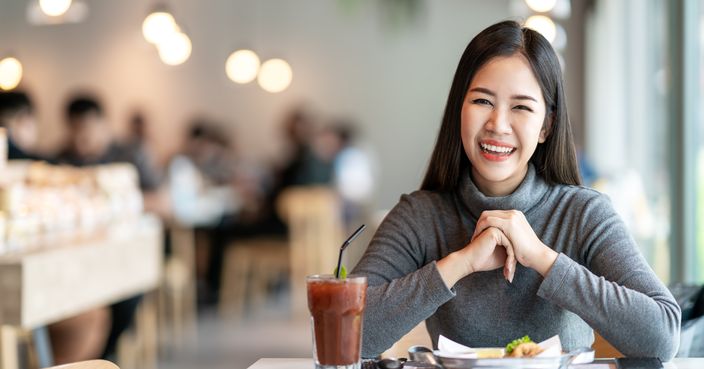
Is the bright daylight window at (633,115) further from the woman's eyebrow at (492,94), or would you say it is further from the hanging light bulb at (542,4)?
the woman's eyebrow at (492,94)

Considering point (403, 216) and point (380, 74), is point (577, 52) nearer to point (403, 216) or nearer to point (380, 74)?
point (380, 74)

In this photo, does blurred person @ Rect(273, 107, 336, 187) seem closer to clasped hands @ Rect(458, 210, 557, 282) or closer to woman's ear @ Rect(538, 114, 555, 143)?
woman's ear @ Rect(538, 114, 555, 143)

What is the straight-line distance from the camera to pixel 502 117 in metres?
1.72

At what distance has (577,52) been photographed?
991 cm

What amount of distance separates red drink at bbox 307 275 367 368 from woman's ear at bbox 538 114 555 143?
621 mm

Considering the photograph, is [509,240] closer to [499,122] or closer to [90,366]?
[499,122]

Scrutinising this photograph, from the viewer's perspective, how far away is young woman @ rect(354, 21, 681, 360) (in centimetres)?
162

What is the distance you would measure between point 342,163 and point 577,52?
2552mm

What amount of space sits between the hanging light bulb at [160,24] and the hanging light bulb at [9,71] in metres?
1.01

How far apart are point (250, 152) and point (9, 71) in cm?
464

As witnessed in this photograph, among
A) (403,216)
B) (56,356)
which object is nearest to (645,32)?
(56,356)

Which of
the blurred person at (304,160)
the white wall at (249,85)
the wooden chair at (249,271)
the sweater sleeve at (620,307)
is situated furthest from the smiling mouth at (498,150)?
the white wall at (249,85)

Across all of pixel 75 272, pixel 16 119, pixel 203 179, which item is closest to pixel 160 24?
pixel 16 119

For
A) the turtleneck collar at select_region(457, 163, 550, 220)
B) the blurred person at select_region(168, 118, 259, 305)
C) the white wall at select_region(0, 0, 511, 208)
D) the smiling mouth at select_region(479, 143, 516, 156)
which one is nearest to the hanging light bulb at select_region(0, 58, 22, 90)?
the blurred person at select_region(168, 118, 259, 305)
